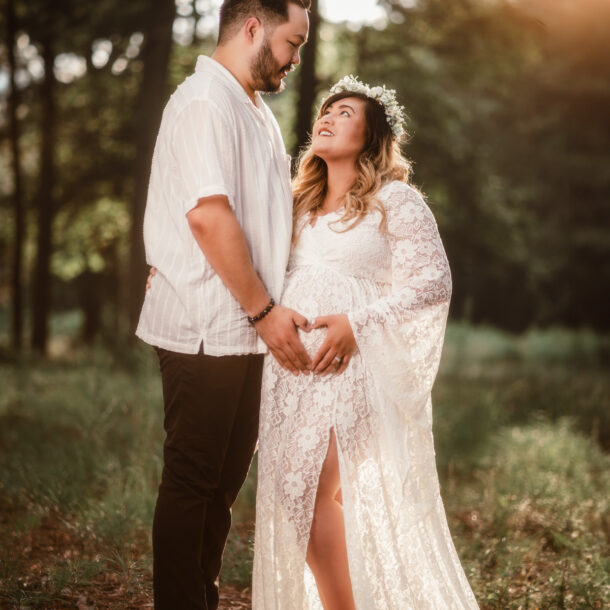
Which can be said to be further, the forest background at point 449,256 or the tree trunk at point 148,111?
the tree trunk at point 148,111

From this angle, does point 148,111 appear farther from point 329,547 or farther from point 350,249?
point 329,547

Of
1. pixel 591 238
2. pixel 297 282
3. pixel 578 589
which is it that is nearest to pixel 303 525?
pixel 297 282

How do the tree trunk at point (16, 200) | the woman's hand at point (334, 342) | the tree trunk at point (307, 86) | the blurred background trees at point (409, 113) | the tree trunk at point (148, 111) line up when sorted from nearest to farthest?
the woman's hand at point (334, 342), the tree trunk at point (307, 86), the tree trunk at point (148, 111), the blurred background trees at point (409, 113), the tree trunk at point (16, 200)

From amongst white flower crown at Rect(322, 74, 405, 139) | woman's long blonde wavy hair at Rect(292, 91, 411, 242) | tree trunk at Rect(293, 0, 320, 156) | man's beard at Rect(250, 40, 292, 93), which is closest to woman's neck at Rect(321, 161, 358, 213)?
woman's long blonde wavy hair at Rect(292, 91, 411, 242)

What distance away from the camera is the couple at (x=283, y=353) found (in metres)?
2.93

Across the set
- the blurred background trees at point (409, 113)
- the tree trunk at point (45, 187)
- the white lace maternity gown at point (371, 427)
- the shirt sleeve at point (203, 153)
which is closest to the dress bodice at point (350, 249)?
the white lace maternity gown at point (371, 427)

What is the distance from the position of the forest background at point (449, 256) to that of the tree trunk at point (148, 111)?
0.04 meters

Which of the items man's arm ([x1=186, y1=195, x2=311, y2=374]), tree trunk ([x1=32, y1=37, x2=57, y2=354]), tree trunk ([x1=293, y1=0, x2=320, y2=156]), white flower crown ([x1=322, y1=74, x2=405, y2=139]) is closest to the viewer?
man's arm ([x1=186, y1=195, x2=311, y2=374])

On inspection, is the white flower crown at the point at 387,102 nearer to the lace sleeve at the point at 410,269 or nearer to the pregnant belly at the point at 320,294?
the lace sleeve at the point at 410,269

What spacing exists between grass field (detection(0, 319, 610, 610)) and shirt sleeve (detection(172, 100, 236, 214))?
172cm

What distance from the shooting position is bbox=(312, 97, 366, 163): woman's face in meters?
3.51

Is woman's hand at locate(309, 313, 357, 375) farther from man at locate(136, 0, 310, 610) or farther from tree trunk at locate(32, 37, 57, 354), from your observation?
tree trunk at locate(32, 37, 57, 354)

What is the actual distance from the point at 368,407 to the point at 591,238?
24.3 m

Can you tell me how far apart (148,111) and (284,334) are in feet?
31.5
